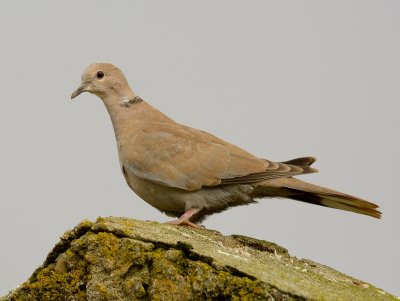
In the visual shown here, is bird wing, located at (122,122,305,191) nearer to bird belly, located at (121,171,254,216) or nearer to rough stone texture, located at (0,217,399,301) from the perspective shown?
bird belly, located at (121,171,254,216)

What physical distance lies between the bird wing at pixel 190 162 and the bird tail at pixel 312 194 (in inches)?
4.0

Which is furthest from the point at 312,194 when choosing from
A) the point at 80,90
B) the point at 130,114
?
the point at 80,90

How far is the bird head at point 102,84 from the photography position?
963 centimetres

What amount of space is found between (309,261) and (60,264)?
2560mm

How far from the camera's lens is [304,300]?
17.8 feet

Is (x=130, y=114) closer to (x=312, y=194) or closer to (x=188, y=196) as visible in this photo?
(x=188, y=196)

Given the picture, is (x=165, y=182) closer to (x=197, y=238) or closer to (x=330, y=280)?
(x=197, y=238)

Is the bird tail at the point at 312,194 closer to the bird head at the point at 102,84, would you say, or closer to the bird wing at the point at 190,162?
the bird wing at the point at 190,162

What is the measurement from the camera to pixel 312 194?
8453mm

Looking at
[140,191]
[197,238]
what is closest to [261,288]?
[197,238]

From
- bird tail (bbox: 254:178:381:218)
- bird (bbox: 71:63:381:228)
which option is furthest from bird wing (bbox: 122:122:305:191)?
bird tail (bbox: 254:178:381:218)

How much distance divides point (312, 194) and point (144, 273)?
132 inches

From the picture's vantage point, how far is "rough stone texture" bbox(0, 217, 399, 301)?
5.41 m

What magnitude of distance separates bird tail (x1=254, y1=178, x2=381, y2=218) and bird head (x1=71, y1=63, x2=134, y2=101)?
220 cm
